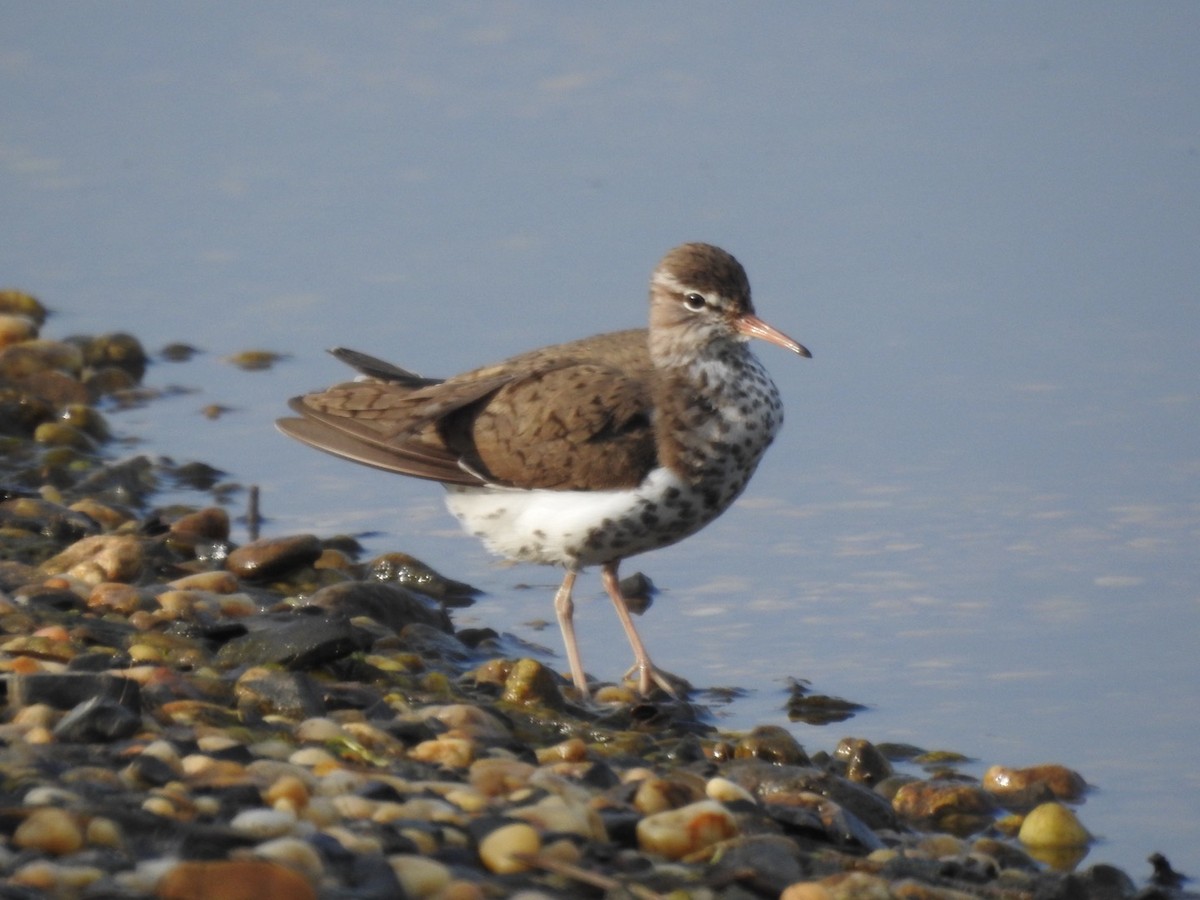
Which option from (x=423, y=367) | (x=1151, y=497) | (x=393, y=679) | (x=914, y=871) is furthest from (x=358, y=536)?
(x=914, y=871)

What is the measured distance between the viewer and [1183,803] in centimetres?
709

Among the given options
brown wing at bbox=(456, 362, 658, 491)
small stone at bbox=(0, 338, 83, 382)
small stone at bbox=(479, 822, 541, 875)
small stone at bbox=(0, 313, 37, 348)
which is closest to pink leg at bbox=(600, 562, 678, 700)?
brown wing at bbox=(456, 362, 658, 491)

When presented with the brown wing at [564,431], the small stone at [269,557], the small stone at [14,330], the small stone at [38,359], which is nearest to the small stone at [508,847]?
the brown wing at [564,431]

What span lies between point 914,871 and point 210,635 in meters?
2.96

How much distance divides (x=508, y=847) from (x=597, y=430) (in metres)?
2.99

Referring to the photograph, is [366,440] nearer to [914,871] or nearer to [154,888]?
[914,871]

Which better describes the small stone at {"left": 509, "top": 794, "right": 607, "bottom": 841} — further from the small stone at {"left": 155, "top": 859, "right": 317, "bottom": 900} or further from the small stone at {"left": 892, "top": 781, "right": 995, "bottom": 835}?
the small stone at {"left": 892, "top": 781, "right": 995, "bottom": 835}

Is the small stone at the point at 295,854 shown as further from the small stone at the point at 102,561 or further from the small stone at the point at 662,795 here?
the small stone at the point at 102,561

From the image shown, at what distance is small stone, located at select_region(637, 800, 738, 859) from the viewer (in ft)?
16.9

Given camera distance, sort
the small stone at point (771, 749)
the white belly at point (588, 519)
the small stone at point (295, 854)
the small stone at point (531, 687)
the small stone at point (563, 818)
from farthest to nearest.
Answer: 1. the white belly at point (588, 519)
2. the small stone at point (531, 687)
3. the small stone at point (771, 749)
4. the small stone at point (563, 818)
5. the small stone at point (295, 854)

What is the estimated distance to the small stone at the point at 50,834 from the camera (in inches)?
173

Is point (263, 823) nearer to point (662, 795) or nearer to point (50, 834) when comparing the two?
point (50, 834)

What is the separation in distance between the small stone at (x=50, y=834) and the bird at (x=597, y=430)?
10.9 ft

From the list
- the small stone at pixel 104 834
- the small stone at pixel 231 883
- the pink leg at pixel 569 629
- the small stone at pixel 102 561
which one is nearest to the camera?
the small stone at pixel 231 883
